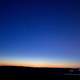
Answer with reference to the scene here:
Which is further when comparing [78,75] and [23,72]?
[78,75]

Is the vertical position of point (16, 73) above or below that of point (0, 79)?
above

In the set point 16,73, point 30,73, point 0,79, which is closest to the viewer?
point 0,79

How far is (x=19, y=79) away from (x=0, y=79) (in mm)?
1619

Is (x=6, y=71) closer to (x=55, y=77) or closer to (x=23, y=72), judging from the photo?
(x=23, y=72)

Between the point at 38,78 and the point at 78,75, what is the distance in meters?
4.48

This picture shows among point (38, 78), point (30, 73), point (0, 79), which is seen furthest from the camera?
point (30, 73)

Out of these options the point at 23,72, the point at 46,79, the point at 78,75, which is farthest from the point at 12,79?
the point at 78,75

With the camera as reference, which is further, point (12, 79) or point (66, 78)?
point (66, 78)

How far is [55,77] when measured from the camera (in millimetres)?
→ 14836

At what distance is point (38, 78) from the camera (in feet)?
40.4

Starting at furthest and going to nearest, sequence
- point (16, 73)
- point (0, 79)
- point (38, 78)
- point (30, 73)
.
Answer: point (16, 73)
point (30, 73)
point (38, 78)
point (0, 79)

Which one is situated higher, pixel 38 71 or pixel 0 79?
pixel 38 71

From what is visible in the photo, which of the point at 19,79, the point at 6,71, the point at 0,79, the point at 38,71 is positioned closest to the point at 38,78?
the point at 38,71

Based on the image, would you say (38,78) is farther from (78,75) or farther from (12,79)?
(78,75)
